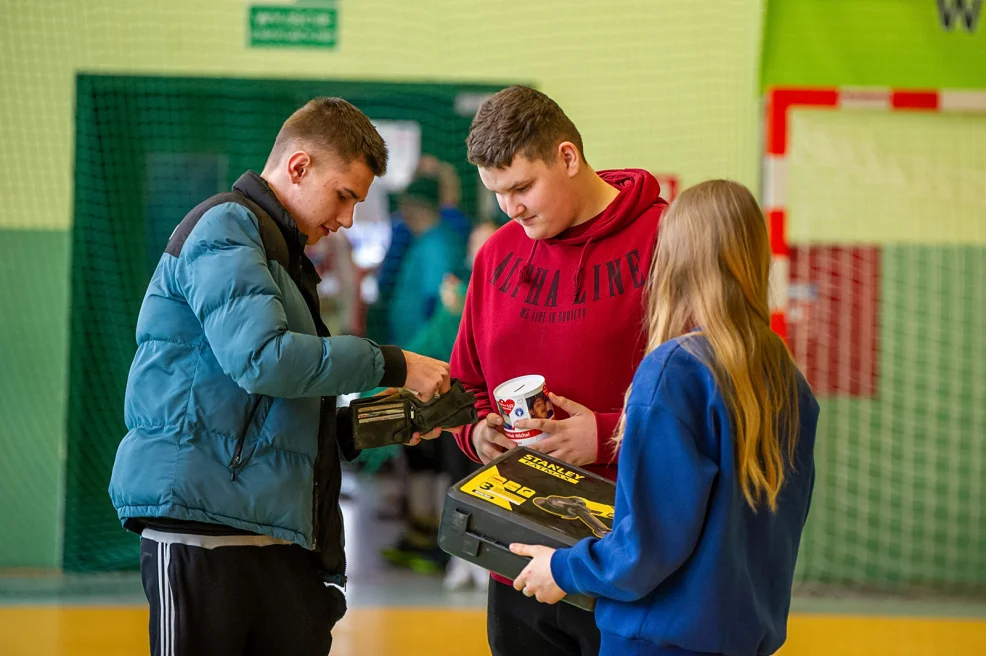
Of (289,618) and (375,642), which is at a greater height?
(289,618)

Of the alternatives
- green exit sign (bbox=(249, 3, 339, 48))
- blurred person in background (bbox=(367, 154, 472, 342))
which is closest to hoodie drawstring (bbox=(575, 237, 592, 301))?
blurred person in background (bbox=(367, 154, 472, 342))

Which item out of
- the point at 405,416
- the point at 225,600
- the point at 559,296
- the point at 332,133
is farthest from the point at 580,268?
the point at 225,600

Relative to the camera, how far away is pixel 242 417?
1.75 meters

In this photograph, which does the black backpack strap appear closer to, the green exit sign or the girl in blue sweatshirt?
the girl in blue sweatshirt

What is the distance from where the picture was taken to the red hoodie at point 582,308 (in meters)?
1.85

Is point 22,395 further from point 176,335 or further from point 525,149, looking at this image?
point 525,149

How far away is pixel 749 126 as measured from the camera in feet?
15.6

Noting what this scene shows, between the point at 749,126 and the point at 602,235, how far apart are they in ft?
10.4

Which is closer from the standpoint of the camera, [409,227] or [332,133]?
[332,133]

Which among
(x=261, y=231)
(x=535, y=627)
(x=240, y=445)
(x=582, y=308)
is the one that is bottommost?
(x=535, y=627)

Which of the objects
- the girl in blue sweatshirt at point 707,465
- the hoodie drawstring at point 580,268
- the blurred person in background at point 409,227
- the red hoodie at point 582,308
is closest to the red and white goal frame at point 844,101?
the blurred person in background at point 409,227

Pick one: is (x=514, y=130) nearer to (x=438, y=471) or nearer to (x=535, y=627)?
(x=535, y=627)

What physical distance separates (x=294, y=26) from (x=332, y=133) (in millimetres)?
3253

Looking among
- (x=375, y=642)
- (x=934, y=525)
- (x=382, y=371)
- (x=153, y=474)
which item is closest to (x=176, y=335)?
(x=153, y=474)
